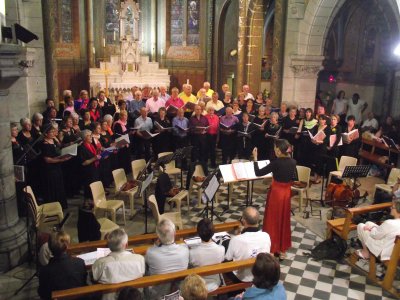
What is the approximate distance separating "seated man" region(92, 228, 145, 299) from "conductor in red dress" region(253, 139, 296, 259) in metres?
2.66

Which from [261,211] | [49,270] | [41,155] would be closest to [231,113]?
[261,211]

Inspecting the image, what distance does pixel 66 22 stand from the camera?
56.1 ft

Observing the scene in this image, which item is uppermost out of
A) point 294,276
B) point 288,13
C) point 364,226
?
point 288,13

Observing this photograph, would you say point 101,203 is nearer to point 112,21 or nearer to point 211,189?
point 211,189

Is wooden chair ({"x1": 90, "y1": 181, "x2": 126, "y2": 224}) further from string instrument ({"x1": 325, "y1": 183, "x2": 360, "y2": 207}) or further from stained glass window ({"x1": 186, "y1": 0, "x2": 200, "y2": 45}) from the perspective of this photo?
stained glass window ({"x1": 186, "y1": 0, "x2": 200, "y2": 45})

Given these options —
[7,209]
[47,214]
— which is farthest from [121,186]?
[7,209]

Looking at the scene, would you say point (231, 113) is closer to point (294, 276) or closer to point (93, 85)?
point (294, 276)

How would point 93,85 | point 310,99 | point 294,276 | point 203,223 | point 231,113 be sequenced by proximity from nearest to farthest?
point 203,223 → point 294,276 → point 231,113 → point 310,99 → point 93,85

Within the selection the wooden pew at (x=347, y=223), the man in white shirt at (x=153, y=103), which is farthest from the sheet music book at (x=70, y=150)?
the wooden pew at (x=347, y=223)

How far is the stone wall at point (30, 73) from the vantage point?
9.63 m

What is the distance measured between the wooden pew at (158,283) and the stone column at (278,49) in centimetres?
887

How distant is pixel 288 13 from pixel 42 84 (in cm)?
697

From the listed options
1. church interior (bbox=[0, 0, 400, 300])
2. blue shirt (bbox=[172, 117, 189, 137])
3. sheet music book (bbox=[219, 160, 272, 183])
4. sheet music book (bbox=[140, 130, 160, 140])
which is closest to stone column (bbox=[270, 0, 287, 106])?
church interior (bbox=[0, 0, 400, 300])

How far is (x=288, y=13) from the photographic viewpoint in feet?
40.7
